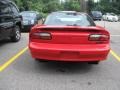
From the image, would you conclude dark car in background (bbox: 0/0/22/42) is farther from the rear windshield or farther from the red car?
the red car

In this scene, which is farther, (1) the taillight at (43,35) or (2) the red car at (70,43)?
(1) the taillight at (43,35)

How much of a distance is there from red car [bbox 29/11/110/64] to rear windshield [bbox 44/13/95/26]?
0.67 meters

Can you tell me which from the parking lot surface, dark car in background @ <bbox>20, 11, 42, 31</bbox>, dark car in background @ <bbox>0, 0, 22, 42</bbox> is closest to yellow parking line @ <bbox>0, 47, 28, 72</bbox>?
the parking lot surface

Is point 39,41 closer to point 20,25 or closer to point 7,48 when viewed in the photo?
point 7,48

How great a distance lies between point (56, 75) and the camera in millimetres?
7254

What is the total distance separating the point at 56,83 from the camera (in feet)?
21.7

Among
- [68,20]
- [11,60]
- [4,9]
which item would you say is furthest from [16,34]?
[68,20]

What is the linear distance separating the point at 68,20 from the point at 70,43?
124 centimetres

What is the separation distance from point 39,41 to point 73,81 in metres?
1.31

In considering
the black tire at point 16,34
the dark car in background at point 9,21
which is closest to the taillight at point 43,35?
the dark car in background at point 9,21

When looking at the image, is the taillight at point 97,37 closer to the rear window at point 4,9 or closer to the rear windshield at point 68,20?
the rear windshield at point 68,20

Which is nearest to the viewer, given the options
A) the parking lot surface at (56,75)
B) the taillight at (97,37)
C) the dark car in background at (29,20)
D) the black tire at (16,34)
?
the parking lot surface at (56,75)

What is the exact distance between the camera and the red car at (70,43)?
282 inches

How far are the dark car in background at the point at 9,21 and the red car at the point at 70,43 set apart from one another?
11.7 ft
